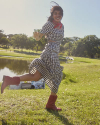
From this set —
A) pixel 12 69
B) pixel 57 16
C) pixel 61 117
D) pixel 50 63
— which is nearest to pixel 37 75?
pixel 50 63

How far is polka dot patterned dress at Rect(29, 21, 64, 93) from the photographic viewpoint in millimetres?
2895

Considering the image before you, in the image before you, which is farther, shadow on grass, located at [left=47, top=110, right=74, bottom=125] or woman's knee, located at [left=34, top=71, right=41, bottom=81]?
woman's knee, located at [left=34, top=71, right=41, bottom=81]

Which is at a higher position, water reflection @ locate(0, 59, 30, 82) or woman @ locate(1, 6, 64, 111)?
woman @ locate(1, 6, 64, 111)

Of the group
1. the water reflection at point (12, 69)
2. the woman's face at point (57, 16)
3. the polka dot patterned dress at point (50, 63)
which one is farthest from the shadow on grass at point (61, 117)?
the water reflection at point (12, 69)

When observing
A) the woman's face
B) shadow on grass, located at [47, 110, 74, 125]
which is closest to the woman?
the woman's face

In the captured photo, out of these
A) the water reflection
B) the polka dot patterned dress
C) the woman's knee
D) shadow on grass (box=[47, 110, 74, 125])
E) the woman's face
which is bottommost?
the water reflection

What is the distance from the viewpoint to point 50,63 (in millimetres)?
2902

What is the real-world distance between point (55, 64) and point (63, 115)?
4.05ft

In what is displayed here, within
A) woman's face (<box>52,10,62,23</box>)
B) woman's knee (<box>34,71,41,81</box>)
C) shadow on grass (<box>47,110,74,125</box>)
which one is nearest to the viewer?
shadow on grass (<box>47,110,74,125</box>)

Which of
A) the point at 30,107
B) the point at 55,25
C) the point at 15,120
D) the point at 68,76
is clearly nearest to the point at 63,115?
the point at 30,107

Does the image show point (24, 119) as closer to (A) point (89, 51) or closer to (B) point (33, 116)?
(B) point (33, 116)

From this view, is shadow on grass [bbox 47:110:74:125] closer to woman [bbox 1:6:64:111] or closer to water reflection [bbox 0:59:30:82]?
woman [bbox 1:6:64:111]

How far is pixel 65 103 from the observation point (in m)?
3.66

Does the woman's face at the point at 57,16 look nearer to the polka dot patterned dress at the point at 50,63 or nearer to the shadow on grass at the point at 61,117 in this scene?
the polka dot patterned dress at the point at 50,63
